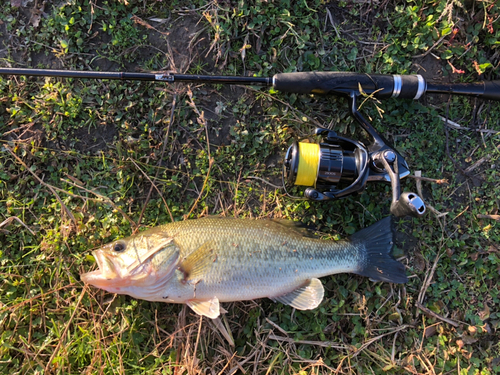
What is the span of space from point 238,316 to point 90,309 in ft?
4.75

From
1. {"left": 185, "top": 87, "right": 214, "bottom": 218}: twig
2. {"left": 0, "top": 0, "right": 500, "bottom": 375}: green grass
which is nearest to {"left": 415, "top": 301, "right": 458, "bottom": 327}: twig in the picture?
{"left": 0, "top": 0, "right": 500, "bottom": 375}: green grass

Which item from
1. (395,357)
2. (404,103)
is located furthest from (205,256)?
(404,103)

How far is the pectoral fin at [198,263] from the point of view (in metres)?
2.71

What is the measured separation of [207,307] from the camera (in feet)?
8.95

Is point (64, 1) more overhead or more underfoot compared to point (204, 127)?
more overhead

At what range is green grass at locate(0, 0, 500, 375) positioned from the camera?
3172 millimetres

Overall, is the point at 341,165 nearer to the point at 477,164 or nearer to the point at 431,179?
the point at 431,179

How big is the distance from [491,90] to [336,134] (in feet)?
5.26

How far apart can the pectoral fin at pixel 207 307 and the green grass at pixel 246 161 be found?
1.54 feet

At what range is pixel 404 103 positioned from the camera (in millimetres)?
3283

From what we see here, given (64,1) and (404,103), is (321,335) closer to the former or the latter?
(404,103)

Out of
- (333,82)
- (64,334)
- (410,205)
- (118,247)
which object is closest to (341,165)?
(410,205)

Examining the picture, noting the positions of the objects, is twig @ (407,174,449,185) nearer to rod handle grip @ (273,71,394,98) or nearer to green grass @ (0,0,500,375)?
green grass @ (0,0,500,375)

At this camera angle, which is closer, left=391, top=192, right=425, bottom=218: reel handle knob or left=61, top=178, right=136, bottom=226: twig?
left=391, top=192, right=425, bottom=218: reel handle knob
